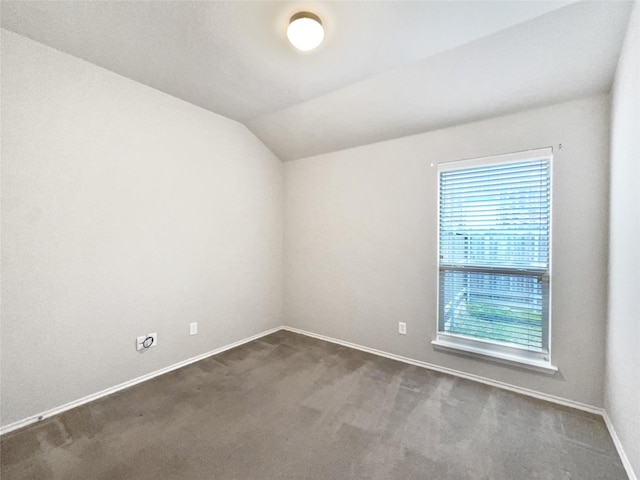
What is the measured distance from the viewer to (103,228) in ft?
6.88

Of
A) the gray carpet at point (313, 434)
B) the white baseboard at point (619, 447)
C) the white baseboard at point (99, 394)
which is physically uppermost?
the white baseboard at point (619, 447)

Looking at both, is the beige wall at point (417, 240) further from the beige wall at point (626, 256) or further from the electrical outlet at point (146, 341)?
the electrical outlet at point (146, 341)

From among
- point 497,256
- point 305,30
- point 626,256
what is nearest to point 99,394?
point 305,30

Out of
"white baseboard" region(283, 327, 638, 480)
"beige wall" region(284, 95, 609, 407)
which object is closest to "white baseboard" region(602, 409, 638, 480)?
"white baseboard" region(283, 327, 638, 480)

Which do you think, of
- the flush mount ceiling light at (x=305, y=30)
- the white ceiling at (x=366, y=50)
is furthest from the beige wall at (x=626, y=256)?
the flush mount ceiling light at (x=305, y=30)

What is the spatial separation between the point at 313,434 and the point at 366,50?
2.61 meters

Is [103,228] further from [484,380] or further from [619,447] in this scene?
[619,447]

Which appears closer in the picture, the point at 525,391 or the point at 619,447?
the point at 619,447

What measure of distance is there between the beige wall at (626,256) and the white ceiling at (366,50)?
0.30 m

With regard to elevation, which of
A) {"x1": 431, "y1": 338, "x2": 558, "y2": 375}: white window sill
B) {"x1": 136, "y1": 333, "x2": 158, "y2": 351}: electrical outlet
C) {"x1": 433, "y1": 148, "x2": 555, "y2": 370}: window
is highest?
{"x1": 433, "y1": 148, "x2": 555, "y2": 370}: window

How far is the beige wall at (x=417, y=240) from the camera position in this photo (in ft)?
6.32

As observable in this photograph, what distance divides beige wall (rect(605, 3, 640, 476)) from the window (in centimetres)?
38

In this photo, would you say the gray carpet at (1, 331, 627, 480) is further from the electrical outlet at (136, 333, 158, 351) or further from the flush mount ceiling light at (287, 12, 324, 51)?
the flush mount ceiling light at (287, 12, 324, 51)

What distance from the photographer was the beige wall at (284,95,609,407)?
193cm
